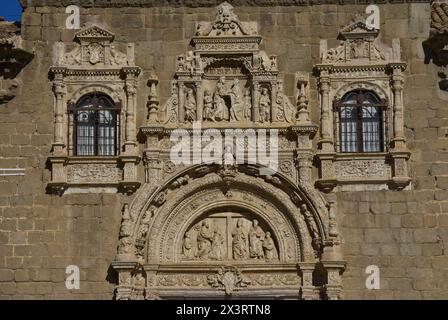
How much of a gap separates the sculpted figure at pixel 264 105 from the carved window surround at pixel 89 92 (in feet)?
7.13

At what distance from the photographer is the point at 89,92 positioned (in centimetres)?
2369

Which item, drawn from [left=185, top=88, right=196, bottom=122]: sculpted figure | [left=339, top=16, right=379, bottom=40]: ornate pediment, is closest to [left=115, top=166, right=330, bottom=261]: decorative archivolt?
[left=185, top=88, right=196, bottom=122]: sculpted figure

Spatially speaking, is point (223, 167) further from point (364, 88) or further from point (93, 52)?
point (93, 52)

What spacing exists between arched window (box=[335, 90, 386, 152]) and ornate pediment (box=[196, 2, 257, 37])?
2037 millimetres

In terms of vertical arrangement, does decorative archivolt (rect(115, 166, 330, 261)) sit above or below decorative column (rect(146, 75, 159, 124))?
below

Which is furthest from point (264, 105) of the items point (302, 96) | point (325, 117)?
point (325, 117)

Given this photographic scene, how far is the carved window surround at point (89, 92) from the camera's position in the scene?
23234 millimetres

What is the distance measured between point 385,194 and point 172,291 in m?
3.93

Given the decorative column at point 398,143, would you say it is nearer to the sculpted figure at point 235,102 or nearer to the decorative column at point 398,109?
the decorative column at point 398,109

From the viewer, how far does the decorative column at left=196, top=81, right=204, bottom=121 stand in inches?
923

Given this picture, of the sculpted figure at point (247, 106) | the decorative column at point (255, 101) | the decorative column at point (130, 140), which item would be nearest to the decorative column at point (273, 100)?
the decorative column at point (255, 101)

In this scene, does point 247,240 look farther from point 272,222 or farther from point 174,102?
point 174,102

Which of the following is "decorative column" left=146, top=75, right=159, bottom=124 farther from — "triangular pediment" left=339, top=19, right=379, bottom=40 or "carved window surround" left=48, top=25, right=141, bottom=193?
"triangular pediment" left=339, top=19, right=379, bottom=40
